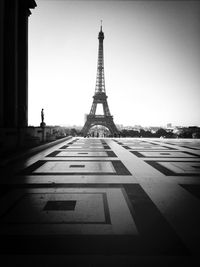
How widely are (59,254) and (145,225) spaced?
4.83 feet

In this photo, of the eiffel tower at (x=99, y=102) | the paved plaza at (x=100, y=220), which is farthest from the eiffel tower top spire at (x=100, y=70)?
the paved plaza at (x=100, y=220)

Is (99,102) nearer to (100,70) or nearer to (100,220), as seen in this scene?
(100,70)

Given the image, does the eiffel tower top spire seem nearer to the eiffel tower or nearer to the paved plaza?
the eiffel tower

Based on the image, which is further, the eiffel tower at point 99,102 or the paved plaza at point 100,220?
the eiffel tower at point 99,102

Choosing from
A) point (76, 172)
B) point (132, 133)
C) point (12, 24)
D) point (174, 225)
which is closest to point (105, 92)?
point (132, 133)

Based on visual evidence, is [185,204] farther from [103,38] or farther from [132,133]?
[103,38]

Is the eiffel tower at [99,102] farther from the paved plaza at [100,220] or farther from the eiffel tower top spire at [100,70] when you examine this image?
the paved plaza at [100,220]

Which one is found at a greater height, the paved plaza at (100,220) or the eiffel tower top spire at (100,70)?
the eiffel tower top spire at (100,70)

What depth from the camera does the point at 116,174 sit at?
7.00 metres

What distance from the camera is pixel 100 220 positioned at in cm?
361

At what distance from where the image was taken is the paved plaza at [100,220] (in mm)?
2679

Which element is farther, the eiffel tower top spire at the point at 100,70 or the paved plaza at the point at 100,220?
the eiffel tower top spire at the point at 100,70

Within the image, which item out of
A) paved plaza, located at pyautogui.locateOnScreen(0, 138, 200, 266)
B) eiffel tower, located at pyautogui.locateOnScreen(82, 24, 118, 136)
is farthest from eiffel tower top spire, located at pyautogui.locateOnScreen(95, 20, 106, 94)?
paved plaza, located at pyautogui.locateOnScreen(0, 138, 200, 266)

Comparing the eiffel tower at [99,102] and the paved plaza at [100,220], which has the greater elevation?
the eiffel tower at [99,102]
